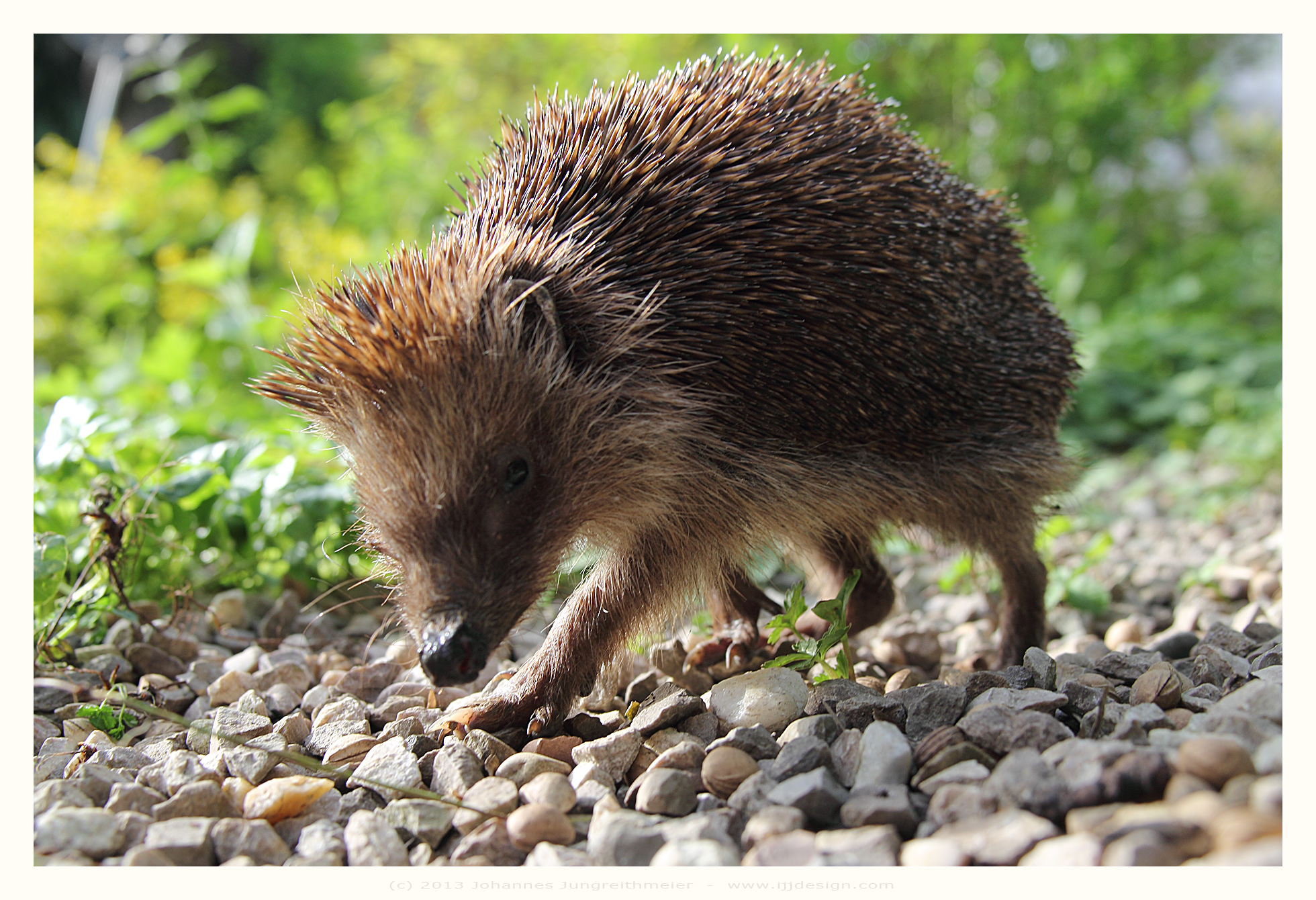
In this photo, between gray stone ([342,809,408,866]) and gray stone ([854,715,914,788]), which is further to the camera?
gray stone ([854,715,914,788])

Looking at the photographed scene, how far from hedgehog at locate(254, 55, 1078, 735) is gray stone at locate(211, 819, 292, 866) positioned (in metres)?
0.51

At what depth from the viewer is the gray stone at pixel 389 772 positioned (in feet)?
8.22

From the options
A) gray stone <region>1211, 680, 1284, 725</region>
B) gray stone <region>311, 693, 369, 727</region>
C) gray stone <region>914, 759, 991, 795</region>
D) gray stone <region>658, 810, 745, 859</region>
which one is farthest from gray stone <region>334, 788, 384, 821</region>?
gray stone <region>1211, 680, 1284, 725</region>

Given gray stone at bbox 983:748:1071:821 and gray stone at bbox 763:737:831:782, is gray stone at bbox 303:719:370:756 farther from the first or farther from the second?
gray stone at bbox 983:748:1071:821

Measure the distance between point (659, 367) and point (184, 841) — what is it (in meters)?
1.66

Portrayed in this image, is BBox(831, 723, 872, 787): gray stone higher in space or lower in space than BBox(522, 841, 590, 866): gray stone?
higher

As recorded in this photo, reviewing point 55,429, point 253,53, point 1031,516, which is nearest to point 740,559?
point 1031,516

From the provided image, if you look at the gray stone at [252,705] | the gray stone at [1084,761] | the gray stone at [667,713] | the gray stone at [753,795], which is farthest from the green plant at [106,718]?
the gray stone at [1084,761]

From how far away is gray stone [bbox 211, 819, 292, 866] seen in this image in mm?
2195

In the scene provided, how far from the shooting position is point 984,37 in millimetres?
8805

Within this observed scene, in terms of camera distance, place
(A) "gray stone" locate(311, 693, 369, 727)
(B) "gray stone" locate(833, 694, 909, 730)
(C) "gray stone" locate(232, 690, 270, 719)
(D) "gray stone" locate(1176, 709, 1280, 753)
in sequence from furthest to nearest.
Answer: (C) "gray stone" locate(232, 690, 270, 719)
(A) "gray stone" locate(311, 693, 369, 727)
(B) "gray stone" locate(833, 694, 909, 730)
(D) "gray stone" locate(1176, 709, 1280, 753)

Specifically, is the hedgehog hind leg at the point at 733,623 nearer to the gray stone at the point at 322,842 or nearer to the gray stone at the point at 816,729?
the gray stone at the point at 816,729

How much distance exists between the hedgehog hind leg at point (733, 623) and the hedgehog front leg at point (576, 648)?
390 millimetres

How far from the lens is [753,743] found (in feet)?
8.23
